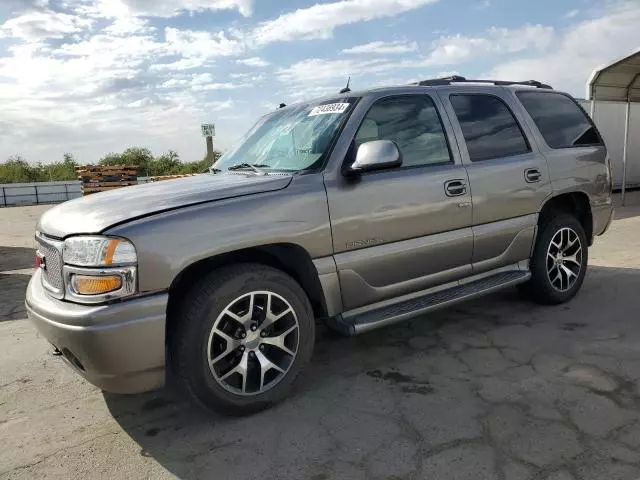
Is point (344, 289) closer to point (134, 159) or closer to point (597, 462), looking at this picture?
point (597, 462)

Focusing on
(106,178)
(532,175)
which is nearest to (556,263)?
(532,175)

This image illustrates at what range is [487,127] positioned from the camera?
4074 mm

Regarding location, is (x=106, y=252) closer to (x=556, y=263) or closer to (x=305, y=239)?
(x=305, y=239)

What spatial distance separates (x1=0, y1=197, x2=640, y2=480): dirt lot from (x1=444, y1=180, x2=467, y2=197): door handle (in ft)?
3.62

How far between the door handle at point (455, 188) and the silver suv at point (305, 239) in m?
0.01

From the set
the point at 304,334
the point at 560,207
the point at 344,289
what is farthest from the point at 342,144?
the point at 560,207

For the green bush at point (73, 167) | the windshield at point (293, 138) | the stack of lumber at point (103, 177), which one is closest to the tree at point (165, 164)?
the green bush at point (73, 167)

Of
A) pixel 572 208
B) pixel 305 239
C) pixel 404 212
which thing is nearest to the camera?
pixel 305 239

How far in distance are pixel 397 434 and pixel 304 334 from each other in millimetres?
767

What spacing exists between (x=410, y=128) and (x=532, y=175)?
4.00 feet

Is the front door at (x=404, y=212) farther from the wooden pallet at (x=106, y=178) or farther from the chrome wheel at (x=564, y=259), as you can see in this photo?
the wooden pallet at (x=106, y=178)

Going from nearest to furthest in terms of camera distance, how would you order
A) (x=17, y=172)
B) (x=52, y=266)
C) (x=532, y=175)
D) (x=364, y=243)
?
(x=52, y=266) < (x=364, y=243) < (x=532, y=175) < (x=17, y=172)

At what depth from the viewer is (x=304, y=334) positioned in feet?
10.1

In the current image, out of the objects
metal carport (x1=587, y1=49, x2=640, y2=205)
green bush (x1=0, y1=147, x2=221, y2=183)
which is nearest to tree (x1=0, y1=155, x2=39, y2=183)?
green bush (x1=0, y1=147, x2=221, y2=183)
